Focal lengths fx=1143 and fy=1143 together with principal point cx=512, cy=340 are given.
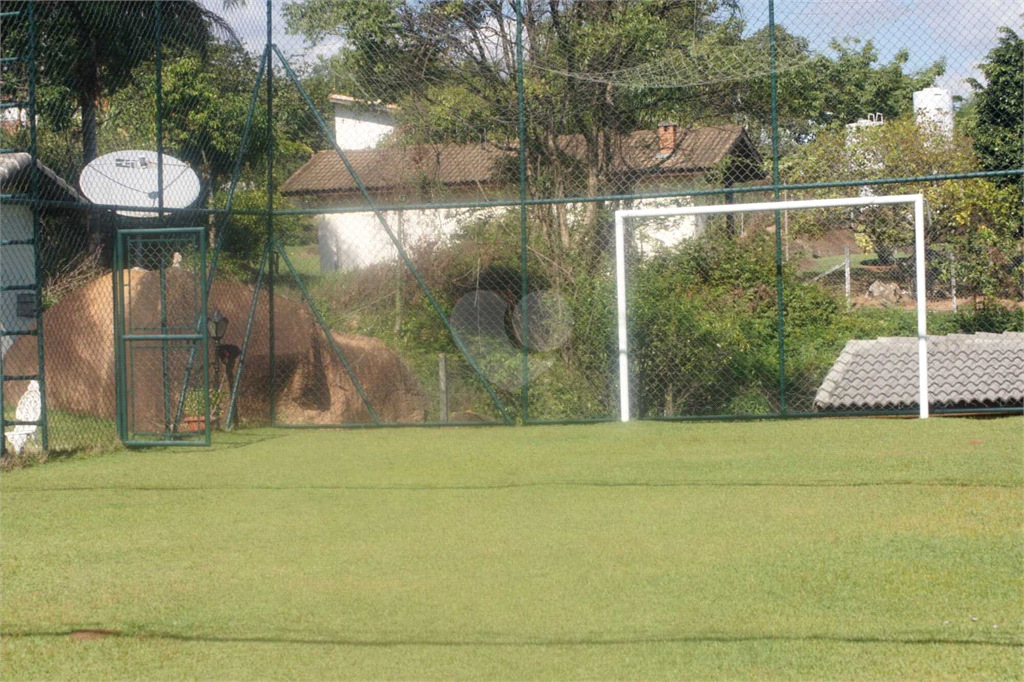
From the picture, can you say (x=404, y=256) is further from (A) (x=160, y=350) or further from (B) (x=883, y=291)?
(B) (x=883, y=291)

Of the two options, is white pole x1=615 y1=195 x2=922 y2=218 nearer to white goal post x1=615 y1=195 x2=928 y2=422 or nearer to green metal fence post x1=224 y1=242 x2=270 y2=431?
white goal post x1=615 y1=195 x2=928 y2=422

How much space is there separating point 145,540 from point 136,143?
7253 mm

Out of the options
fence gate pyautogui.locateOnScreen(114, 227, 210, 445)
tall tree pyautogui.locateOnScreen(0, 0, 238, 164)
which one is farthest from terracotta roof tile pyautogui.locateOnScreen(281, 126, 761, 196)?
tall tree pyautogui.locateOnScreen(0, 0, 238, 164)

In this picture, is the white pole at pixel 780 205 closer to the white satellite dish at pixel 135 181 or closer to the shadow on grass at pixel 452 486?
the shadow on grass at pixel 452 486

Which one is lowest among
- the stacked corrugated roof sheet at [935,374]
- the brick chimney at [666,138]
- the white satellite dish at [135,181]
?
the stacked corrugated roof sheet at [935,374]

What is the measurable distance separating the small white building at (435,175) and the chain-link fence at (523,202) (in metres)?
0.03

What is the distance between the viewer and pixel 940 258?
11.4 metres

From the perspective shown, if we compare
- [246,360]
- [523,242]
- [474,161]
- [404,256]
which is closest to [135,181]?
[246,360]

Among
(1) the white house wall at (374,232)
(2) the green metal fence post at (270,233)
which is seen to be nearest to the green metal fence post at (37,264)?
(2) the green metal fence post at (270,233)

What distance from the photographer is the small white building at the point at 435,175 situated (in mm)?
11727

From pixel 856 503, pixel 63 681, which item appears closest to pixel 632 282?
pixel 856 503

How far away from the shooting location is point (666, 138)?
12.0 metres

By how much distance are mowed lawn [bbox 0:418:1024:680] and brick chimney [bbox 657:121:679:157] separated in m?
3.72

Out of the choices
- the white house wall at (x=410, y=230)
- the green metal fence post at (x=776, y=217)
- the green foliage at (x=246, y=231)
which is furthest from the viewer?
the green foliage at (x=246, y=231)
